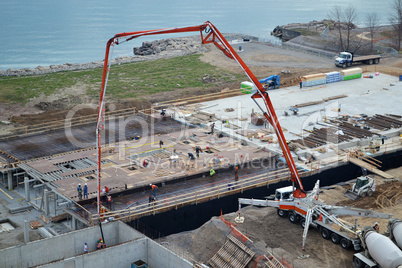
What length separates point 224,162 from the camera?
49938 millimetres

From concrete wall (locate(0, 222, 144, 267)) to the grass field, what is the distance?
1344 inches

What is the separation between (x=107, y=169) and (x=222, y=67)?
41339 mm

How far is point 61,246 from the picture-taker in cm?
3753

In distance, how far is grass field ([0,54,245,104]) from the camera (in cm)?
7375

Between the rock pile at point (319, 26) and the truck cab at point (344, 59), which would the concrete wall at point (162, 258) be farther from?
the rock pile at point (319, 26)

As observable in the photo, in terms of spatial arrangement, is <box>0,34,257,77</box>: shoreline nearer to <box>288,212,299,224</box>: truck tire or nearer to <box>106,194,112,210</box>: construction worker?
<box>106,194,112,210</box>: construction worker

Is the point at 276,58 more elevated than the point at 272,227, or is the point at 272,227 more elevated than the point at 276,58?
the point at 276,58

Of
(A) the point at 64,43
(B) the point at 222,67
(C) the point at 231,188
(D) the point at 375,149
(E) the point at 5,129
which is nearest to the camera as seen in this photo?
(C) the point at 231,188

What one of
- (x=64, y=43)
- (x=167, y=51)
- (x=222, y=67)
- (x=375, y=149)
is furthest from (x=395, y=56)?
(x=64, y=43)

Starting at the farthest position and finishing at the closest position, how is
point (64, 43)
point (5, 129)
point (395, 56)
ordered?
point (64, 43) < point (395, 56) < point (5, 129)

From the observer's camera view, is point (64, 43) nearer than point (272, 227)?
No

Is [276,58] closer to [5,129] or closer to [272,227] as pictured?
[5,129]

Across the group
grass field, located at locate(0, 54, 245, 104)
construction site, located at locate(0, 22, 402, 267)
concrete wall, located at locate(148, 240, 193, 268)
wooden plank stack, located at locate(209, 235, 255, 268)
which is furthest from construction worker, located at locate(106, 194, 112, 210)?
grass field, located at locate(0, 54, 245, 104)

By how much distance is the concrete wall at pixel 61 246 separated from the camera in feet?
116
